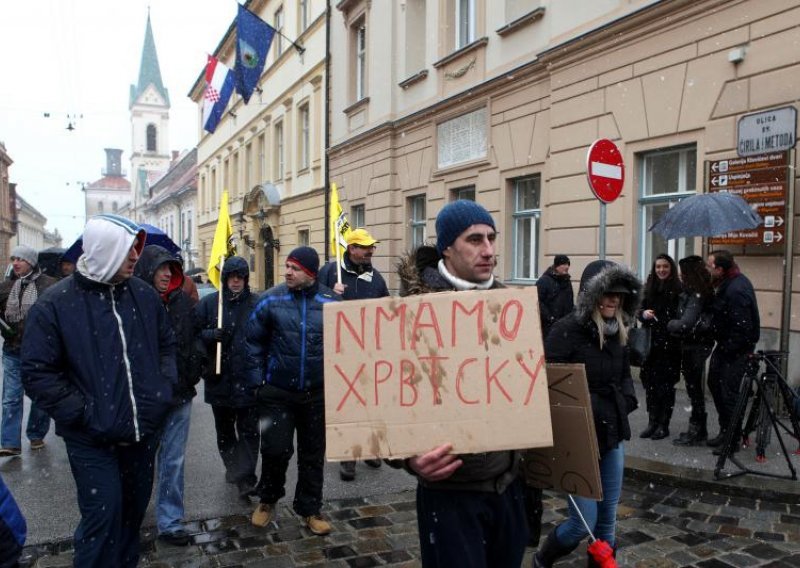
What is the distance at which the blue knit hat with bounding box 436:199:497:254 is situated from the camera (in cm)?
231

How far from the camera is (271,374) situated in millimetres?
4469

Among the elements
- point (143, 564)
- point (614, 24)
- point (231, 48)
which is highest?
point (231, 48)

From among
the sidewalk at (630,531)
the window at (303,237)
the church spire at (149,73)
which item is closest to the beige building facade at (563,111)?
the sidewalk at (630,531)

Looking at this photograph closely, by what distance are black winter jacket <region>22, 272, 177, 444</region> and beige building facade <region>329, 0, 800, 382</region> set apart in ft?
19.9

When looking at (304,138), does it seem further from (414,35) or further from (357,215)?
(414,35)

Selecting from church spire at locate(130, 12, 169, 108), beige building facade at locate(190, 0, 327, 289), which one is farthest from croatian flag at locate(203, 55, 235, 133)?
church spire at locate(130, 12, 169, 108)

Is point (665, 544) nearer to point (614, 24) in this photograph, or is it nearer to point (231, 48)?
point (614, 24)

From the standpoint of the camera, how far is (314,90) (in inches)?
848

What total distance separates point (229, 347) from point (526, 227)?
25.3ft

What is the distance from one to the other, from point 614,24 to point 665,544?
7.28 meters

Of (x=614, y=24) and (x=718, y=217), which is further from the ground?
(x=614, y=24)

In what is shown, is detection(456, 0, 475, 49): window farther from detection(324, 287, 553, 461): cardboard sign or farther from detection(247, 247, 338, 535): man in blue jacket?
detection(324, 287, 553, 461): cardboard sign

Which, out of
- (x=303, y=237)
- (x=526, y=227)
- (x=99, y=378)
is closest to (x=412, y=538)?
(x=99, y=378)

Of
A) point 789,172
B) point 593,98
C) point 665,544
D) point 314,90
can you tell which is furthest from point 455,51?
point 665,544
